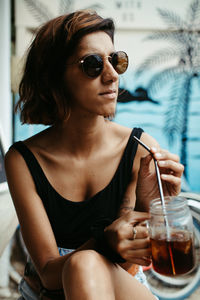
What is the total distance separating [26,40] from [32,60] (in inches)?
154

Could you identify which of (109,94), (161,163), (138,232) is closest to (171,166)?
(161,163)

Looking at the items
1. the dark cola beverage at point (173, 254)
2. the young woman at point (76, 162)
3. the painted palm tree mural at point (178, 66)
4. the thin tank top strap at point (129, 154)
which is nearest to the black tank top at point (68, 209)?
the young woman at point (76, 162)

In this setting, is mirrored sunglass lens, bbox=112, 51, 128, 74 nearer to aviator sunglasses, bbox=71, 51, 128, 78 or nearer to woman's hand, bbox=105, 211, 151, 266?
aviator sunglasses, bbox=71, 51, 128, 78

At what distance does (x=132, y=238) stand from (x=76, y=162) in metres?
0.60

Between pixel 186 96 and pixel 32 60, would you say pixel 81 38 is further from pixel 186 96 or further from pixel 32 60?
pixel 186 96

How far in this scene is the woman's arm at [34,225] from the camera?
1142mm

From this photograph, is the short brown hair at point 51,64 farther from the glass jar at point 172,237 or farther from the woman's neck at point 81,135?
the glass jar at point 172,237

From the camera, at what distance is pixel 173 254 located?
808mm

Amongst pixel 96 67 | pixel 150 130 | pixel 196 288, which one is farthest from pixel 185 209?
pixel 150 130

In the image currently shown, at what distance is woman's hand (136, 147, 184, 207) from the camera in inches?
41.3

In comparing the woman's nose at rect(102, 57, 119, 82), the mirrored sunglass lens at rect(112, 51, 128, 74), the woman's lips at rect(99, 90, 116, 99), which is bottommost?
the woman's lips at rect(99, 90, 116, 99)

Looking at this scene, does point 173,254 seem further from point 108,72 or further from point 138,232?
point 108,72

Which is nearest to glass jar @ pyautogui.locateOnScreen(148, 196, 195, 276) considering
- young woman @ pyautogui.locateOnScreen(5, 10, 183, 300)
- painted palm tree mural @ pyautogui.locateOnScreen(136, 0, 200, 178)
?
young woman @ pyautogui.locateOnScreen(5, 10, 183, 300)

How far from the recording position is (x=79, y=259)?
96cm
